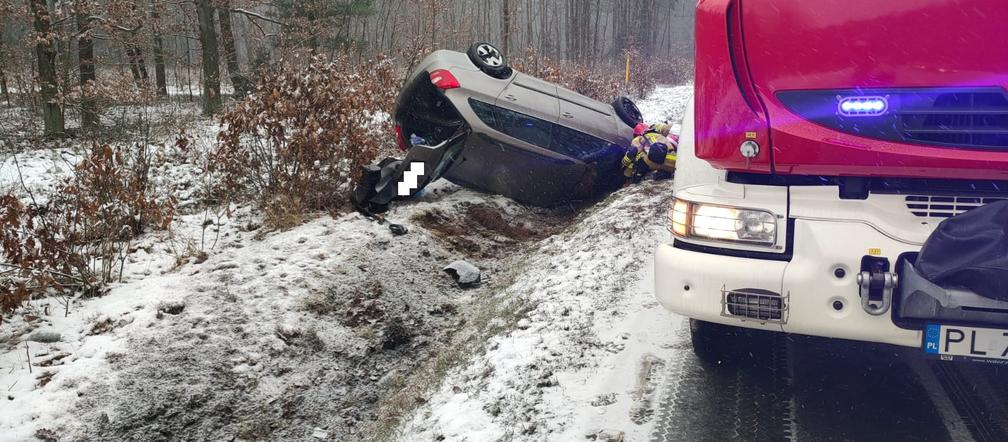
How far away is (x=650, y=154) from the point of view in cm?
700

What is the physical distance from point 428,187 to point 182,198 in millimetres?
2807

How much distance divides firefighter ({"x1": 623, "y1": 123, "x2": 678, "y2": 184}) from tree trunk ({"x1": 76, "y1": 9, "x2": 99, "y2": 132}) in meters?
7.65

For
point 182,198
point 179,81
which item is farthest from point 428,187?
point 179,81

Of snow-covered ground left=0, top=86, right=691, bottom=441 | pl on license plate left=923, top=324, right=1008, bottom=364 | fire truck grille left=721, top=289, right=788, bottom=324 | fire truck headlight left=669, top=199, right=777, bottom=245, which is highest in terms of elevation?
fire truck headlight left=669, top=199, right=777, bottom=245

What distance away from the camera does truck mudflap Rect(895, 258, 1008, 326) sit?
2352mm

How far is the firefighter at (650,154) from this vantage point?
275 inches

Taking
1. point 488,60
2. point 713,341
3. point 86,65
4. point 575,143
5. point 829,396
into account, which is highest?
point 86,65

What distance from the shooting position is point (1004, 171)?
2486mm

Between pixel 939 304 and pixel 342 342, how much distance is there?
11.7ft

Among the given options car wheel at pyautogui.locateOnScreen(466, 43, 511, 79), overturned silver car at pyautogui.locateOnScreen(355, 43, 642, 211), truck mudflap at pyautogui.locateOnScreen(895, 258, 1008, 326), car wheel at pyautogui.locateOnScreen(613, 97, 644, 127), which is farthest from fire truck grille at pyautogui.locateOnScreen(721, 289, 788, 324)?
car wheel at pyautogui.locateOnScreen(613, 97, 644, 127)

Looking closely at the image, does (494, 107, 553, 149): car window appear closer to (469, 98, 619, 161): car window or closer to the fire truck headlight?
(469, 98, 619, 161): car window

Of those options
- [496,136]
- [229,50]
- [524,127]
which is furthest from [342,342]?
[229,50]

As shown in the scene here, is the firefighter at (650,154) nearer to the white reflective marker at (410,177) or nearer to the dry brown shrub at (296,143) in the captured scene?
the white reflective marker at (410,177)

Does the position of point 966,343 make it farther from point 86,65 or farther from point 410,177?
point 86,65
